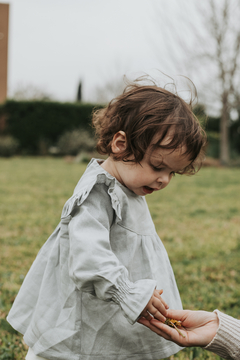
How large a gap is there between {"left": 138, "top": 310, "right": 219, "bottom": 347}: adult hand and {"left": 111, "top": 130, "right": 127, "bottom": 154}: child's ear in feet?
2.10

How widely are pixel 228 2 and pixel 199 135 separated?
1497 centimetres

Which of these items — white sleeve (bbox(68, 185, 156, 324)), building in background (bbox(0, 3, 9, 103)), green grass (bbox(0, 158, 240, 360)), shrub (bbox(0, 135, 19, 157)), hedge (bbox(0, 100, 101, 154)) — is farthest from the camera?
building in background (bbox(0, 3, 9, 103))

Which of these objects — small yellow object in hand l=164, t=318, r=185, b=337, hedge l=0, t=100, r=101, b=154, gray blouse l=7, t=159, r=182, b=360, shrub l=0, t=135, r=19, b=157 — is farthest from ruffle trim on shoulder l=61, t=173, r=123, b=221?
hedge l=0, t=100, r=101, b=154

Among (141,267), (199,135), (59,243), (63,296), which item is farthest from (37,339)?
(199,135)

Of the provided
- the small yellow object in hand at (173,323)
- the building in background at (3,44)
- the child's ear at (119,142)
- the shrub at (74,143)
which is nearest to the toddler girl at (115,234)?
the child's ear at (119,142)

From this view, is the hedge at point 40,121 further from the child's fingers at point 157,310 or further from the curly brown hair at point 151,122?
the child's fingers at point 157,310

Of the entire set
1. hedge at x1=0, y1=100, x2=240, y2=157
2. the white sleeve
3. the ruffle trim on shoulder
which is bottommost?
hedge at x1=0, y1=100, x2=240, y2=157

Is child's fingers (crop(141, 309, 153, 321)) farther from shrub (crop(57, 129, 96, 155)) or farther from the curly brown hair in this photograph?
shrub (crop(57, 129, 96, 155))

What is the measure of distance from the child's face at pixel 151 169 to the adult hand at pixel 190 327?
506 millimetres

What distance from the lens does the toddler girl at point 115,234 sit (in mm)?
1301

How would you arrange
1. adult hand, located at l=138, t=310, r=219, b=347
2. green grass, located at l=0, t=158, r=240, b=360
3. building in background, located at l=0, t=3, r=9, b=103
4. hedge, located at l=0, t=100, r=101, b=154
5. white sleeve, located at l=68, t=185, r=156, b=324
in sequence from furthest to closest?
building in background, located at l=0, t=3, r=9, b=103 → hedge, located at l=0, t=100, r=101, b=154 → green grass, located at l=0, t=158, r=240, b=360 → adult hand, located at l=138, t=310, r=219, b=347 → white sleeve, located at l=68, t=185, r=156, b=324

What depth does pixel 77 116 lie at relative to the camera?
55.7ft

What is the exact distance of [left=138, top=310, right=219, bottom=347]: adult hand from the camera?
122 cm

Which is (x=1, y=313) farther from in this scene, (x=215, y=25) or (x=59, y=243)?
(x=215, y=25)
